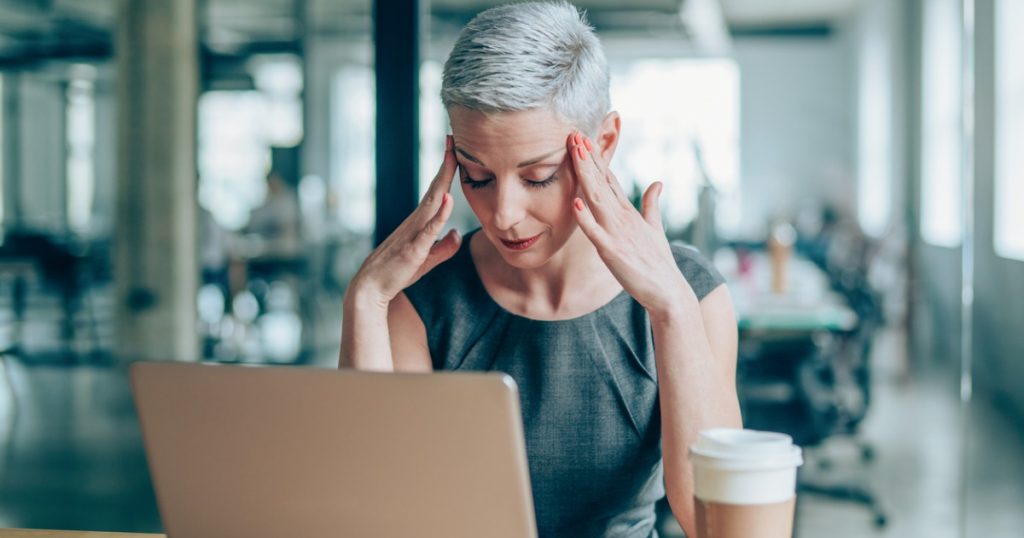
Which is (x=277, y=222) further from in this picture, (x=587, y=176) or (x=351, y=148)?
(x=587, y=176)

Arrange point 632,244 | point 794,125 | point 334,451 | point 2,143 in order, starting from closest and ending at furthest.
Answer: point 334,451
point 632,244
point 2,143
point 794,125

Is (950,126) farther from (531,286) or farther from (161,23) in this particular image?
(161,23)

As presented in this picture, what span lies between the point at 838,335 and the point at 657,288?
12.3 feet

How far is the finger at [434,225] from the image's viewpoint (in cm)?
135

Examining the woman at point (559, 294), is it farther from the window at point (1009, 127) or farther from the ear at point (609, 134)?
the window at point (1009, 127)

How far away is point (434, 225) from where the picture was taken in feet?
4.45

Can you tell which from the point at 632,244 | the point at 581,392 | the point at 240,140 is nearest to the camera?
the point at 632,244

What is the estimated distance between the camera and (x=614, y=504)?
1.39 metres

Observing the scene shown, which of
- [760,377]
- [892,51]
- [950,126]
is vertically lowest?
[760,377]

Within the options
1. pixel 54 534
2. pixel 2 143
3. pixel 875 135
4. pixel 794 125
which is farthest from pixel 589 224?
pixel 794 125

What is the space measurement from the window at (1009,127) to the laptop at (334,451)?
3173 millimetres

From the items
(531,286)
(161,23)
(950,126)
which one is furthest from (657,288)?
(161,23)

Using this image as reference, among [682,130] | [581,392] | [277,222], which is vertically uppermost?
[682,130]

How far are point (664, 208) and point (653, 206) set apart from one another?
109 inches
